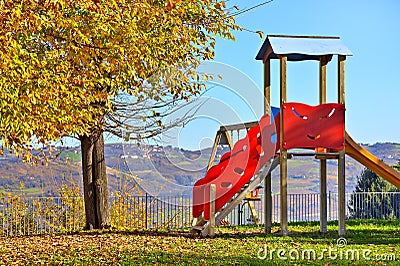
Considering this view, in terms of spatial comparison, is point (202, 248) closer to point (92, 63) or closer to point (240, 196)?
point (240, 196)

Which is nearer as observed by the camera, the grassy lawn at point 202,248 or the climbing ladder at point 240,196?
the grassy lawn at point 202,248

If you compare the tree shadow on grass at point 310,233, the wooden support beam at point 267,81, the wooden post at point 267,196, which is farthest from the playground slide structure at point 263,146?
the wooden support beam at point 267,81

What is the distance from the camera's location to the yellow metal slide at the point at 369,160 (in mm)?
13203

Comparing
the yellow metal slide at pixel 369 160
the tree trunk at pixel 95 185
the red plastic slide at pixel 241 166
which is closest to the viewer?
the red plastic slide at pixel 241 166

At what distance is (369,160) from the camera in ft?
43.7

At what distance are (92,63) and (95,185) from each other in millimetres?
4353

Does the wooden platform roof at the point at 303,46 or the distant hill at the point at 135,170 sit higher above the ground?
the wooden platform roof at the point at 303,46

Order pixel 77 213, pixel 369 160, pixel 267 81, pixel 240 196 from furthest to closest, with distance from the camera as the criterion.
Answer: pixel 77 213, pixel 267 81, pixel 369 160, pixel 240 196

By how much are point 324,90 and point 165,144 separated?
11.7 ft

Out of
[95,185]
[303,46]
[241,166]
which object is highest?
[303,46]

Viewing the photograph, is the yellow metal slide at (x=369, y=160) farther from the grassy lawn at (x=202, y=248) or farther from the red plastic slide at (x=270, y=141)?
the grassy lawn at (x=202, y=248)

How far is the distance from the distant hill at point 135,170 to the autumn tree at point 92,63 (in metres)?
1.07

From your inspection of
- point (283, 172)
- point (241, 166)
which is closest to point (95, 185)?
point (241, 166)

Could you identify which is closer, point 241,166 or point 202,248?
point 202,248
